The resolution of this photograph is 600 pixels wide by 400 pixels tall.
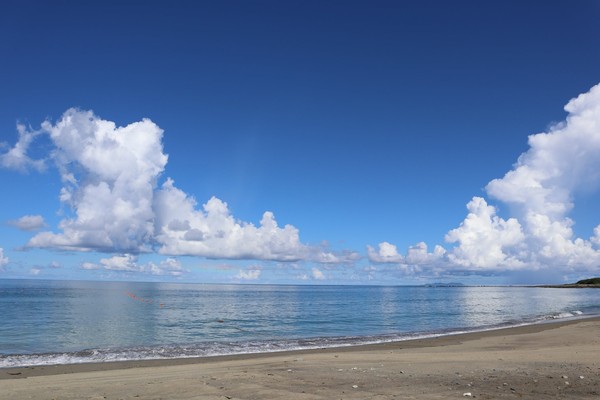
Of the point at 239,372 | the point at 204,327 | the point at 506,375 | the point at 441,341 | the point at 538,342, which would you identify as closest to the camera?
the point at 506,375

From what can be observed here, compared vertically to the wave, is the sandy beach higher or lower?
higher

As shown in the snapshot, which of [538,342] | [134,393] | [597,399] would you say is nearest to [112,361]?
[134,393]

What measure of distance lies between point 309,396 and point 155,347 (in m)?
18.7

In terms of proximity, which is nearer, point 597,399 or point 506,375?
point 597,399

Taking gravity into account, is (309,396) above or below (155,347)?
above

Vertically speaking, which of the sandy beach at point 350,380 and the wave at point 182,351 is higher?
the sandy beach at point 350,380

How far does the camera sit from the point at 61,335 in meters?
33.6

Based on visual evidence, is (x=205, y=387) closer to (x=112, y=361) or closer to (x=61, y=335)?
(x=112, y=361)

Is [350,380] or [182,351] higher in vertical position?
[350,380]

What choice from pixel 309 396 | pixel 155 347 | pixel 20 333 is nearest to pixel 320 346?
pixel 155 347

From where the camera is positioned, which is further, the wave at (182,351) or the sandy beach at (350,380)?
the wave at (182,351)

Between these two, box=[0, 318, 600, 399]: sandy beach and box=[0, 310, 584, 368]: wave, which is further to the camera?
box=[0, 310, 584, 368]: wave

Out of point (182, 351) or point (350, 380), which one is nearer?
point (350, 380)

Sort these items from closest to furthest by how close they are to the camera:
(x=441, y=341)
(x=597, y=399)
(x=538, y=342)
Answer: (x=597, y=399) < (x=538, y=342) < (x=441, y=341)
